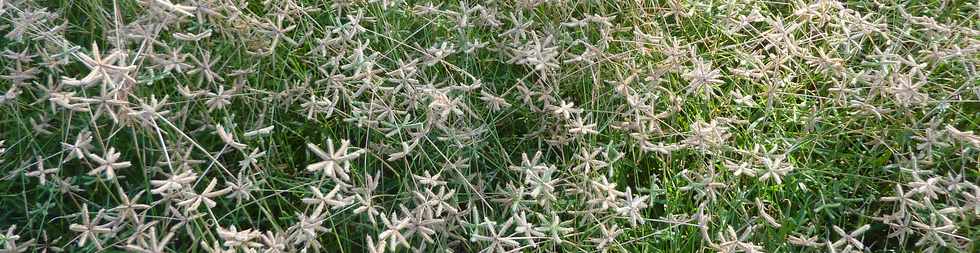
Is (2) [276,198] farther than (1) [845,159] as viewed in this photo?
No

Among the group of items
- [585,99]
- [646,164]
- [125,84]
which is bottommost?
[646,164]

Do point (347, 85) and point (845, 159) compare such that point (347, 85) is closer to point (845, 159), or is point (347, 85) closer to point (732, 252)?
point (732, 252)

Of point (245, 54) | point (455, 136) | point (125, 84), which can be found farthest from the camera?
point (245, 54)

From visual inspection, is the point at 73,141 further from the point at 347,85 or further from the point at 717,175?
the point at 717,175

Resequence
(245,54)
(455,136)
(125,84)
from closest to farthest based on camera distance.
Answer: (125,84) → (455,136) → (245,54)

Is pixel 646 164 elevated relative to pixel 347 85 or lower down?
lower down

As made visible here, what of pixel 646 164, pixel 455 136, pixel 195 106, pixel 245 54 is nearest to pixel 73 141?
pixel 195 106
